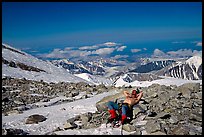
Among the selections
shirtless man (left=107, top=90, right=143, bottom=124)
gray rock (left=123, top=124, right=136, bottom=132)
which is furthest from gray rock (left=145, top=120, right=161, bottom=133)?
shirtless man (left=107, top=90, right=143, bottom=124)

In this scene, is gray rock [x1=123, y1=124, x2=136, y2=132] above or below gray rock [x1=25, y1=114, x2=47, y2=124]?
below

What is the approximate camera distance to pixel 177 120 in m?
12.5

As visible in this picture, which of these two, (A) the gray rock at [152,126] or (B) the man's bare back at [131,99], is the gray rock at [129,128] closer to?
(A) the gray rock at [152,126]

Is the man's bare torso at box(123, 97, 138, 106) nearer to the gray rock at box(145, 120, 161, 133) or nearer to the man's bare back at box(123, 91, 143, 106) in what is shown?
the man's bare back at box(123, 91, 143, 106)

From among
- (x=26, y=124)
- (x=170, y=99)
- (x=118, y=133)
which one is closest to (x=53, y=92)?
(x=26, y=124)

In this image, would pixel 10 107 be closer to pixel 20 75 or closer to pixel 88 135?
pixel 88 135

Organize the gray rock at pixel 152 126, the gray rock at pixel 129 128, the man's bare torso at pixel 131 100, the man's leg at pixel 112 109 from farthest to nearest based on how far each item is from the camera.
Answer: the man's bare torso at pixel 131 100 → the man's leg at pixel 112 109 → the gray rock at pixel 129 128 → the gray rock at pixel 152 126

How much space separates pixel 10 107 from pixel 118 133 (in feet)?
40.1

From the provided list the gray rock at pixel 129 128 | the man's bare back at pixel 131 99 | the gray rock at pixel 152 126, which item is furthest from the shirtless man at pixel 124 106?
the gray rock at pixel 152 126

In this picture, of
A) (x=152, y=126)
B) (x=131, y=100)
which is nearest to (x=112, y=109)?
(x=131, y=100)

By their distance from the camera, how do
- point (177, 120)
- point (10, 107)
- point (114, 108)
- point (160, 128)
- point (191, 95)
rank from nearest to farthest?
1. point (160, 128)
2. point (177, 120)
3. point (114, 108)
4. point (191, 95)
5. point (10, 107)

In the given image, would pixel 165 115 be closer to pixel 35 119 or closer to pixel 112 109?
pixel 112 109

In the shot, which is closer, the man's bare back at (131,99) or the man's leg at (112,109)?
the man's leg at (112,109)

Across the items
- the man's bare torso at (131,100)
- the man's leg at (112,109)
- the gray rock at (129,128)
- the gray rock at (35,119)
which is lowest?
the gray rock at (129,128)
